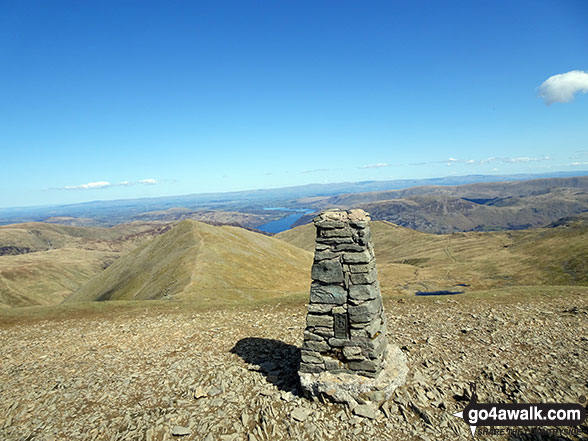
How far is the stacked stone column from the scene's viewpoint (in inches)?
460

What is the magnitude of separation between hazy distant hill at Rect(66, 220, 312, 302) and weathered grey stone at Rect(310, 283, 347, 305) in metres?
29.6

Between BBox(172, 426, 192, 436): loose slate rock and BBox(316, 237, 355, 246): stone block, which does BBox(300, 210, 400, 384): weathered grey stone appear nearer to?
BBox(316, 237, 355, 246): stone block

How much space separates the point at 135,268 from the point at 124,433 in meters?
69.5

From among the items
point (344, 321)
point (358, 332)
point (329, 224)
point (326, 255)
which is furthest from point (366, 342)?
point (329, 224)

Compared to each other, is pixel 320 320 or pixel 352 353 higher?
pixel 320 320

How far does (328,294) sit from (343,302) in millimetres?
636

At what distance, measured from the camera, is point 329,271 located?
11.9 m

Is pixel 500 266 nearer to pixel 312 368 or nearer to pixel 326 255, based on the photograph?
pixel 312 368

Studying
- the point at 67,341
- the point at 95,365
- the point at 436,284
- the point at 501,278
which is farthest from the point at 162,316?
the point at 501,278

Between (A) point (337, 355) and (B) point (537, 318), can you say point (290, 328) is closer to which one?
(A) point (337, 355)

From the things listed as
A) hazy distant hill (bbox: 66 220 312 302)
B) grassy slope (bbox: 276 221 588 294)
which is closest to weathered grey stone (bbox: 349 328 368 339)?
hazy distant hill (bbox: 66 220 312 302)

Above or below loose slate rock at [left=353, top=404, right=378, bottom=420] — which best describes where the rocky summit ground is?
below

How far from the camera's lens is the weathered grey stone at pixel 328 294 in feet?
38.8

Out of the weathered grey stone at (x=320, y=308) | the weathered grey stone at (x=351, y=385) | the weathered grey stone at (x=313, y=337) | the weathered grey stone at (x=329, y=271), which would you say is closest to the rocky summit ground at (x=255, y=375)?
the weathered grey stone at (x=351, y=385)
